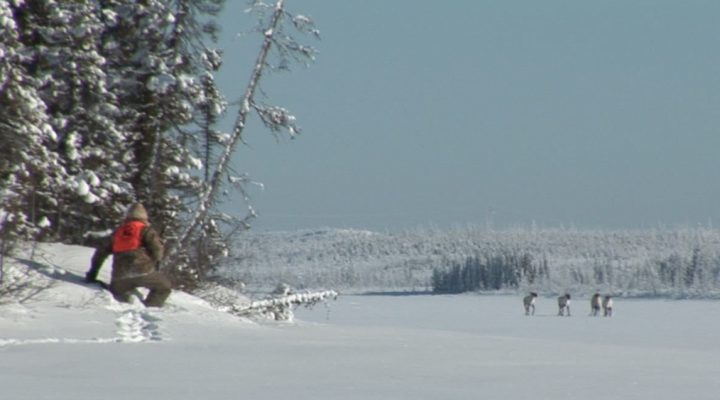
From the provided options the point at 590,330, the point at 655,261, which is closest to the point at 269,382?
the point at 590,330

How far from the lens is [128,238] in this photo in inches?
574

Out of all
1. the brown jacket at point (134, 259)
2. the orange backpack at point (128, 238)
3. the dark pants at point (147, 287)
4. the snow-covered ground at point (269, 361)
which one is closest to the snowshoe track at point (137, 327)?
the snow-covered ground at point (269, 361)

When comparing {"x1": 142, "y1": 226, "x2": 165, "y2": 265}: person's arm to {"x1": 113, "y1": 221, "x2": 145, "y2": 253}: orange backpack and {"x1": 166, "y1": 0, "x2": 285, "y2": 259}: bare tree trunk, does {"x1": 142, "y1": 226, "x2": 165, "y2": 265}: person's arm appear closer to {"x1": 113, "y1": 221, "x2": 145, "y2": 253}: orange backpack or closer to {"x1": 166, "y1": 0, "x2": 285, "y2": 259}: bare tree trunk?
{"x1": 113, "y1": 221, "x2": 145, "y2": 253}: orange backpack

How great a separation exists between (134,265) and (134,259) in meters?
0.08

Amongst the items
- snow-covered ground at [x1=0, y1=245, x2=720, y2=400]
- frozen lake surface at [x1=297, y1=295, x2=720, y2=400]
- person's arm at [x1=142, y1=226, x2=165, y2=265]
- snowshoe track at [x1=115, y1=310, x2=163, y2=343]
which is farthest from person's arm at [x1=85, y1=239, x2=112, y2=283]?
frozen lake surface at [x1=297, y1=295, x2=720, y2=400]

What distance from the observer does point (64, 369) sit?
8383 mm

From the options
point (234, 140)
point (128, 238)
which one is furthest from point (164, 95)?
point (128, 238)

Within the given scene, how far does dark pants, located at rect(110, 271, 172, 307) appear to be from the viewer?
14.4 m

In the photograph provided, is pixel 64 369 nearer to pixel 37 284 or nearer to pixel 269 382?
pixel 269 382

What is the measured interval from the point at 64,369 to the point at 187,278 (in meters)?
12.9

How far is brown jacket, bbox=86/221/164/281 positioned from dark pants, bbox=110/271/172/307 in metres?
0.07

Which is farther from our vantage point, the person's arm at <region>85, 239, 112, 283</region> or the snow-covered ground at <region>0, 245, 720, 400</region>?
the person's arm at <region>85, 239, 112, 283</region>

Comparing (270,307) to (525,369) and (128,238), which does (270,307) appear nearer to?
(128,238)

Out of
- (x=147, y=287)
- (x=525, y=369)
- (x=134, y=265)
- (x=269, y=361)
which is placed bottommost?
(x=269, y=361)
